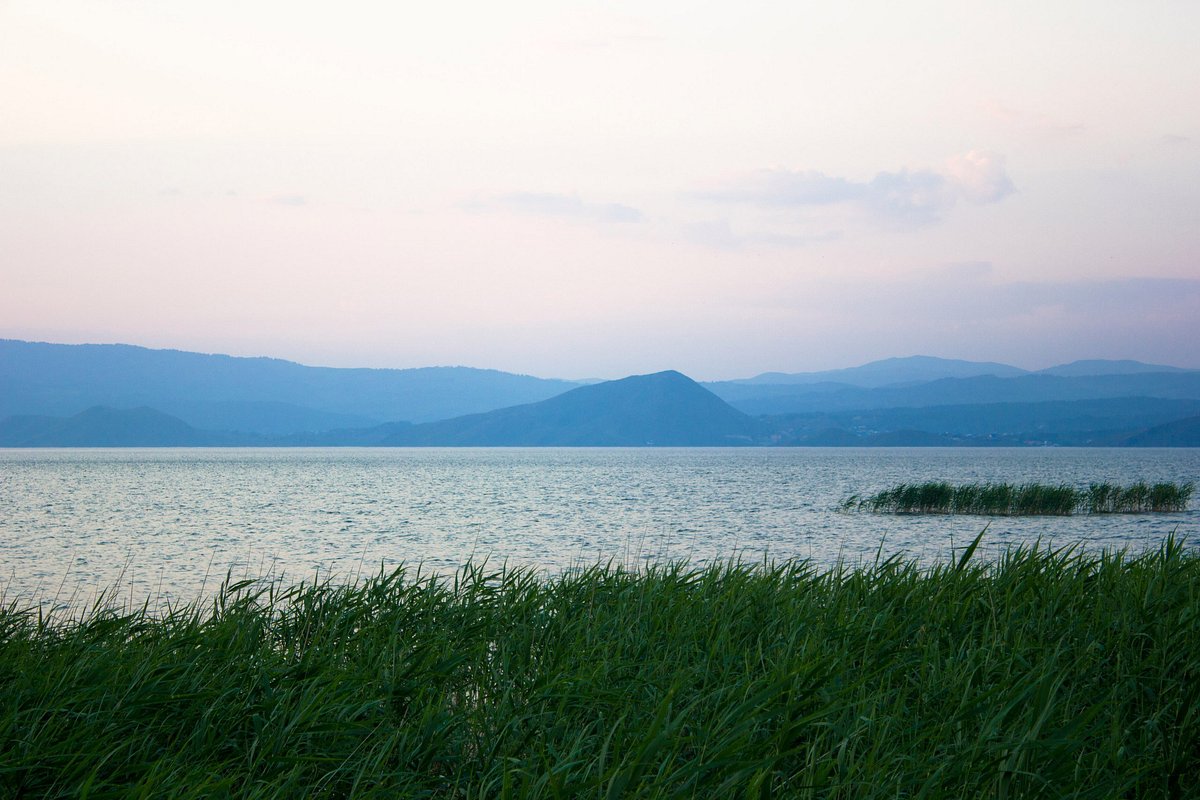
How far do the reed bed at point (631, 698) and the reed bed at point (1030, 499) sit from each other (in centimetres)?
4097

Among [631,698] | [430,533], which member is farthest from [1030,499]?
[631,698]

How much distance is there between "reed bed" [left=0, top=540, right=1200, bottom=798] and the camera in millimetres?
6789

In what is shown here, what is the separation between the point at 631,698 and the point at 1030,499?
155 ft

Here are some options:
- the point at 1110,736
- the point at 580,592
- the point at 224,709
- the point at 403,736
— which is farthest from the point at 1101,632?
the point at 224,709

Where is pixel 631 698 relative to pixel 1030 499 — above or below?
above

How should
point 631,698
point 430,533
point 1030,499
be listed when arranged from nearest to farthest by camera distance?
point 631,698 → point 430,533 → point 1030,499

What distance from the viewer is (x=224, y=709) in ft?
25.7

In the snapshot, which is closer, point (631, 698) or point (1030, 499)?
point (631, 698)

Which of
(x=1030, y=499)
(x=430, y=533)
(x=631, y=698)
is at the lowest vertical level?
(x=430, y=533)

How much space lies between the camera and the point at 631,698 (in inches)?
329

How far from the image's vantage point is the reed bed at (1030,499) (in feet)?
162

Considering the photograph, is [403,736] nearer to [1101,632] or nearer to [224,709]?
[224,709]

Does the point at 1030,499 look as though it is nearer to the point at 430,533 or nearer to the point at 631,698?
the point at 430,533

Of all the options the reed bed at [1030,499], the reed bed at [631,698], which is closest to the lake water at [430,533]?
the reed bed at [1030,499]
